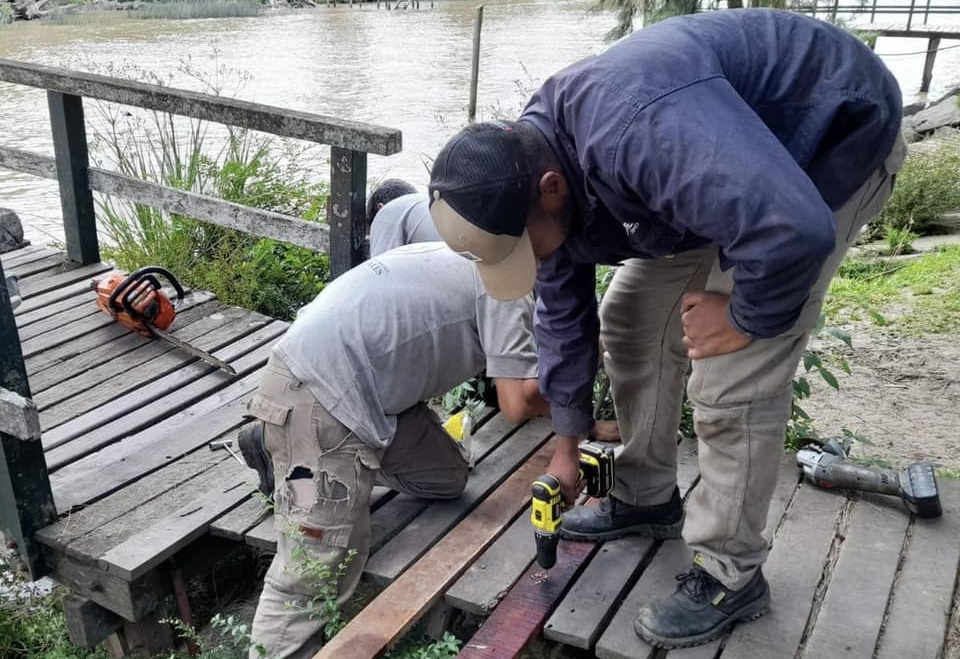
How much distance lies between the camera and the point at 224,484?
335 centimetres

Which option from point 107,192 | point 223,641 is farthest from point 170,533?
point 107,192

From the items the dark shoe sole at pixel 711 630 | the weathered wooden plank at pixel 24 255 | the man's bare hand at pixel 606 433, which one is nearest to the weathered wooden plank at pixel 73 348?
the weathered wooden plank at pixel 24 255

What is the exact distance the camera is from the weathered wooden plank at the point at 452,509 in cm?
282

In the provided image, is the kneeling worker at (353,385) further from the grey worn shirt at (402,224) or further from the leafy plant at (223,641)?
the grey worn shirt at (402,224)

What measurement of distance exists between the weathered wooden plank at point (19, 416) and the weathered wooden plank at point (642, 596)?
5.88ft

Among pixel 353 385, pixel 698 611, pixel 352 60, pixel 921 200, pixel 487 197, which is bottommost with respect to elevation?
pixel 352 60

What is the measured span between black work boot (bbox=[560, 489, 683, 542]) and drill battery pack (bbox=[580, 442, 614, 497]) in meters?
0.20

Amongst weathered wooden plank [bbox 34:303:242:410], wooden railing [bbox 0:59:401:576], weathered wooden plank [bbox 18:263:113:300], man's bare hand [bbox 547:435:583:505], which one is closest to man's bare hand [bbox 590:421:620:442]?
man's bare hand [bbox 547:435:583:505]

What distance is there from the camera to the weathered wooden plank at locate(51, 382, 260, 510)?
3.36m

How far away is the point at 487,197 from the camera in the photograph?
6.37 feet

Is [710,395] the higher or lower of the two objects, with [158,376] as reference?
higher

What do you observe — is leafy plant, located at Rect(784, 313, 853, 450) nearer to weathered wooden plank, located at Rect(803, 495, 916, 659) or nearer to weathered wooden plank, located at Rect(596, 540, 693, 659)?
weathered wooden plank, located at Rect(803, 495, 916, 659)

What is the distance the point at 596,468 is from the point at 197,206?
287 cm

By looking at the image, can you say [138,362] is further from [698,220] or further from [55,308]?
[698,220]
